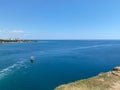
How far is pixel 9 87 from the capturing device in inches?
1836

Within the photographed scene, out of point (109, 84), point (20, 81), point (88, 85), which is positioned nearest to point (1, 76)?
point (20, 81)

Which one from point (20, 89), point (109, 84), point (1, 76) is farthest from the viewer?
point (1, 76)

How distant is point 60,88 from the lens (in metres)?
41.1

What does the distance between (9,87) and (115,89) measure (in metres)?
26.9

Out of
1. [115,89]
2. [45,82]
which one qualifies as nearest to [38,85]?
[45,82]

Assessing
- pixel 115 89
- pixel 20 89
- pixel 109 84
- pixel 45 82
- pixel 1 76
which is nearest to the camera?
pixel 115 89

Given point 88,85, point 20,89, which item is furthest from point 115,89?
point 20,89

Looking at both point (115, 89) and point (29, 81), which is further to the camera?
point (29, 81)

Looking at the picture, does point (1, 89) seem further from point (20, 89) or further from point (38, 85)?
point (38, 85)

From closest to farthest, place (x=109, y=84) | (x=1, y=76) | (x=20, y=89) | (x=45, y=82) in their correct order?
(x=109, y=84)
(x=20, y=89)
(x=45, y=82)
(x=1, y=76)

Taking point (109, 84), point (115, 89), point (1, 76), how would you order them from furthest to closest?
1. point (1, 76)
2. point (109, 84)
3. point (115, 89)

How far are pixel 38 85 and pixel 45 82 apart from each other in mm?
3204

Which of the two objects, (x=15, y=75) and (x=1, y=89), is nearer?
(x=1, y=89)

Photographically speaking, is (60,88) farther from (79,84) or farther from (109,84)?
(109,84)
